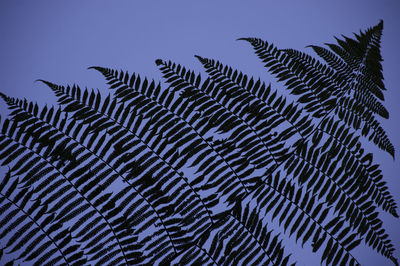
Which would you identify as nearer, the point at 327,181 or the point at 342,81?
the point at 327,181

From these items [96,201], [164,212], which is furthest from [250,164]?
[96,201]

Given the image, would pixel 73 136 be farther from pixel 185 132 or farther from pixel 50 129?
pixel 185 132

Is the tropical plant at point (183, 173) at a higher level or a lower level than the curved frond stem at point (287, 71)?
lower

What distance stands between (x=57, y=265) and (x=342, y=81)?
5.25 ft

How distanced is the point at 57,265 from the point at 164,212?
1.44ft

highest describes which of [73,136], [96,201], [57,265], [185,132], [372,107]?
[372,107]

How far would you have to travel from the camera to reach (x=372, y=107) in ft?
5.24

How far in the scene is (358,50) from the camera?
5.55 feet

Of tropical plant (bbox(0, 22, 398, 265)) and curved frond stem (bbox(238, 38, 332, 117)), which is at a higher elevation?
curved frond stem (bbox(238, 38, 332, 117))

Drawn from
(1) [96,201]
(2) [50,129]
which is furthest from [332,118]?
(2) [50,129]

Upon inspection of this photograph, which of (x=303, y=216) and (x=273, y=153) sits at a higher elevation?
(x=273, y=153)

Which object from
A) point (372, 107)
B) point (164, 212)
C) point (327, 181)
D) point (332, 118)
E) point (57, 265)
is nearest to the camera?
point (57, 265)

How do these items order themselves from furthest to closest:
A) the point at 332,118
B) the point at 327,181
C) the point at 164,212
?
1. the point at 332,118
2. the point at 327,181
3. the point at 164,212

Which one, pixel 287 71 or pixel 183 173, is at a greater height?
pixel 287 71
